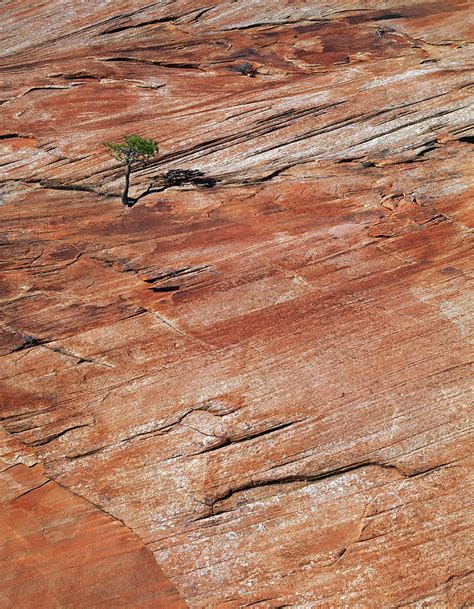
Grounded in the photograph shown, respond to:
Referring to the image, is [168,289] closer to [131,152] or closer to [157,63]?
[131,152]

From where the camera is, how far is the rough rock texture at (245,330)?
1481cm

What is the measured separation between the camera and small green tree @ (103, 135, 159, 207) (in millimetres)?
26000

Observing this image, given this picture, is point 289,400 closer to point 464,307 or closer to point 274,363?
point 274,363

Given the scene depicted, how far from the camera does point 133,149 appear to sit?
26375mm

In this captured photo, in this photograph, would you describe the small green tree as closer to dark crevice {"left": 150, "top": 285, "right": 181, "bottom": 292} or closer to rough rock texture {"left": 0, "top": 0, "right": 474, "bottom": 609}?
rough rock texture {"left": 0, "top": 0, "right": 474, "bottom": 609}

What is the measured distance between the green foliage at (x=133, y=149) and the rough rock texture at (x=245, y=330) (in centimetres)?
65

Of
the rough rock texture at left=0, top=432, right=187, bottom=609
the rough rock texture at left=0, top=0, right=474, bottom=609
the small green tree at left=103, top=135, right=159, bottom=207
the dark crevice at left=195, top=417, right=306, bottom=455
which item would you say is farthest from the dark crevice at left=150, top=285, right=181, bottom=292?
the rough rock texture at left=0, top=432, right=187, bottom=609

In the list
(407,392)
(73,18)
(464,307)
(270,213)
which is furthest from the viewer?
(73,18)

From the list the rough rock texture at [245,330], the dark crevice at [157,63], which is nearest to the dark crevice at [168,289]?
the rough rock texture at [245,330]

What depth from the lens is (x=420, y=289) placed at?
65.0ft

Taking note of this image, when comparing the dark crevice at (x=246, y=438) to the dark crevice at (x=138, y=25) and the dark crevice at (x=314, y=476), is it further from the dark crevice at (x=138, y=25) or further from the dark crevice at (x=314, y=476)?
the dark crevice at (x=138, y=25)

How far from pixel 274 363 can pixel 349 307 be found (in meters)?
3.01

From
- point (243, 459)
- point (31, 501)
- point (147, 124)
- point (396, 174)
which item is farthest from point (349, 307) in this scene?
point (147, 124)

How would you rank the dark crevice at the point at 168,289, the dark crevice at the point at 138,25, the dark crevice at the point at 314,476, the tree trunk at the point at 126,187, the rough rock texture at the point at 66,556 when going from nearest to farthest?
the rough rock texture at the point at 66,556 → the dark crevice at the point at 314,476 → the dark crevice at the point at 168,289 → the tree trunk at the point at 126,187 → the dark crevice at the point at 138,25
